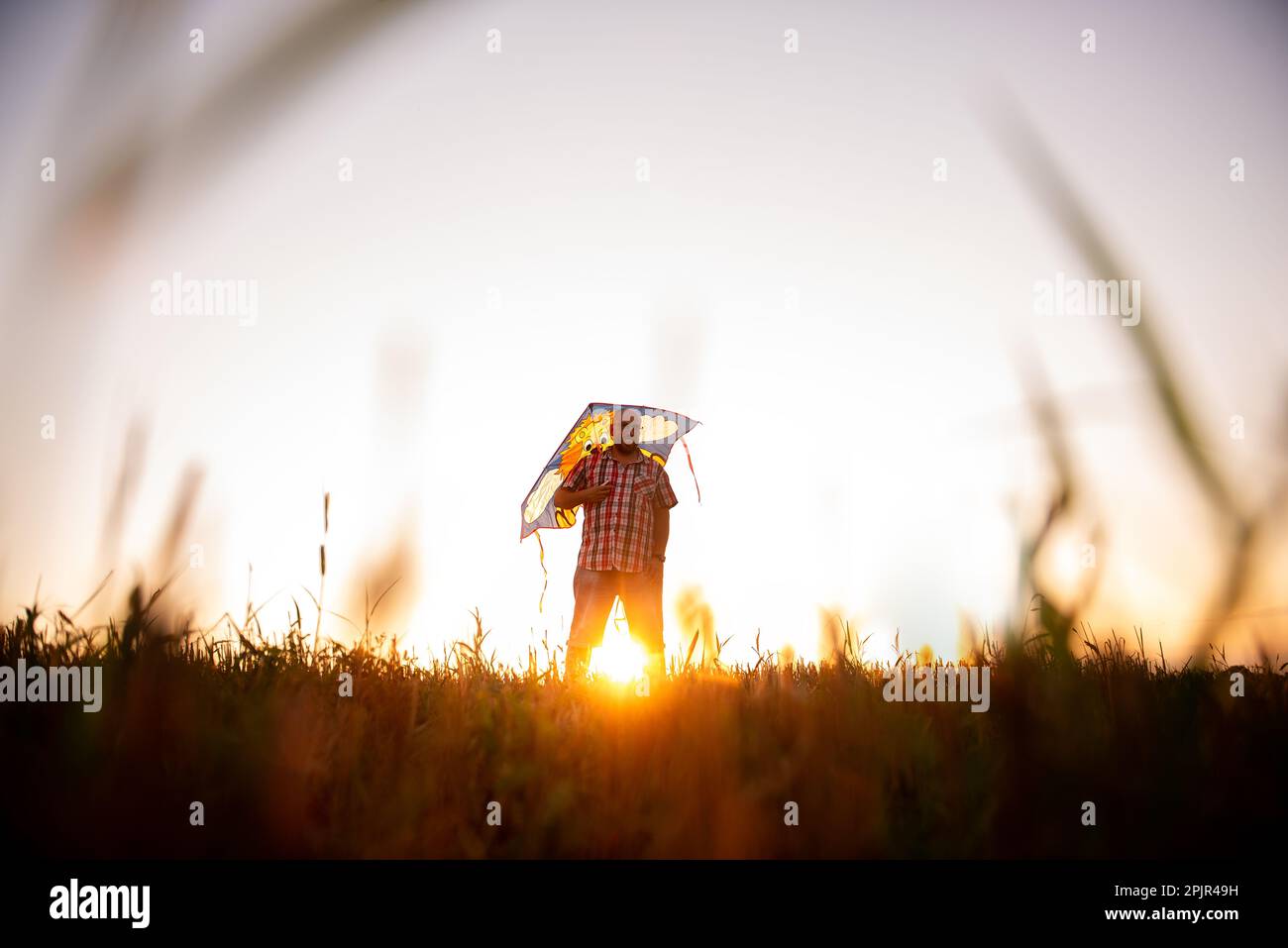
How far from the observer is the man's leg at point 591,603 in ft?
23.2

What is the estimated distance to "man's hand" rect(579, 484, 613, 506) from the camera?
722 cm

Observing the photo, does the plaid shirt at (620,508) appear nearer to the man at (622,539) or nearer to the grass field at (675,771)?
the man at (622,539)

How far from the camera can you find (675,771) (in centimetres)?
186

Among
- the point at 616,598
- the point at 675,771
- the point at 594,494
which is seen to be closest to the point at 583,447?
the point at 594,494

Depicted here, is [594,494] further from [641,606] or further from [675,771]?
[675,771]

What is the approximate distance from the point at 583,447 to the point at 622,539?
963 mm

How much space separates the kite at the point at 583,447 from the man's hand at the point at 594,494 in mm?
428

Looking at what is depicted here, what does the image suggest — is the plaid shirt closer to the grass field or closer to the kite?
the kite
